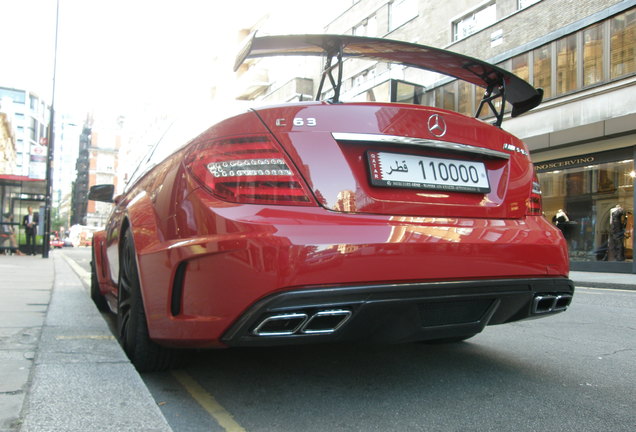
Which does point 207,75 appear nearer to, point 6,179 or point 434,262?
point 6,179

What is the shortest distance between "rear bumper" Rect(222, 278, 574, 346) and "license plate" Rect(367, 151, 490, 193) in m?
0.45

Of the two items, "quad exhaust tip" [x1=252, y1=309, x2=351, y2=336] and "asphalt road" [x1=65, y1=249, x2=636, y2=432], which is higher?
"quad exhaust tip" [x1=252, y1=309, x2=351, y2=336]

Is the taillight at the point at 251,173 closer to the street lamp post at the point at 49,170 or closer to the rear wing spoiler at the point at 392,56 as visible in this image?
the rear wing spoiler at the point at 392,56

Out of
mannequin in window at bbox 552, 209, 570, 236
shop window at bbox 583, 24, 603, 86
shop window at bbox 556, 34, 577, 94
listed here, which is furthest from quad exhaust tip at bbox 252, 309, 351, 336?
shop window at bbox 556, 34, 577, 94

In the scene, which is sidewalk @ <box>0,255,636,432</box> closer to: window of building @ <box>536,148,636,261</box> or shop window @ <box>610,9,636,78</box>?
window of building @ <box>536,148,636,261</box>

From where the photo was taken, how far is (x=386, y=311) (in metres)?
2.06

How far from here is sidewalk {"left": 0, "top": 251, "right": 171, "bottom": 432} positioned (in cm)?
179

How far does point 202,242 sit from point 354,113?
0.84 metres

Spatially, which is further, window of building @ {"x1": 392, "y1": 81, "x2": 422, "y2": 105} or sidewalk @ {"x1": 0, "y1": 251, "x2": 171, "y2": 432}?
window of building @ {"x1": 392, "y1": 81, "x2": 422, "y2": 105}

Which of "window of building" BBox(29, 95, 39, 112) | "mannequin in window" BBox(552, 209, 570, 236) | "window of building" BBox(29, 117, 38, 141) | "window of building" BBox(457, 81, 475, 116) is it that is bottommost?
"mannequin in window" BBox(552, 209, 570, 236)

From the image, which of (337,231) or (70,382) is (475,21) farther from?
(70,382)

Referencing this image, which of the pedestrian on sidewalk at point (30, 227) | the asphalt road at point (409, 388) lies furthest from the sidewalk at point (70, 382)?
the pedestrian on sidewalk at point (30, 227)

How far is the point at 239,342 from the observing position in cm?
203

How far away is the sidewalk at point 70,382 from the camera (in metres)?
1.79
